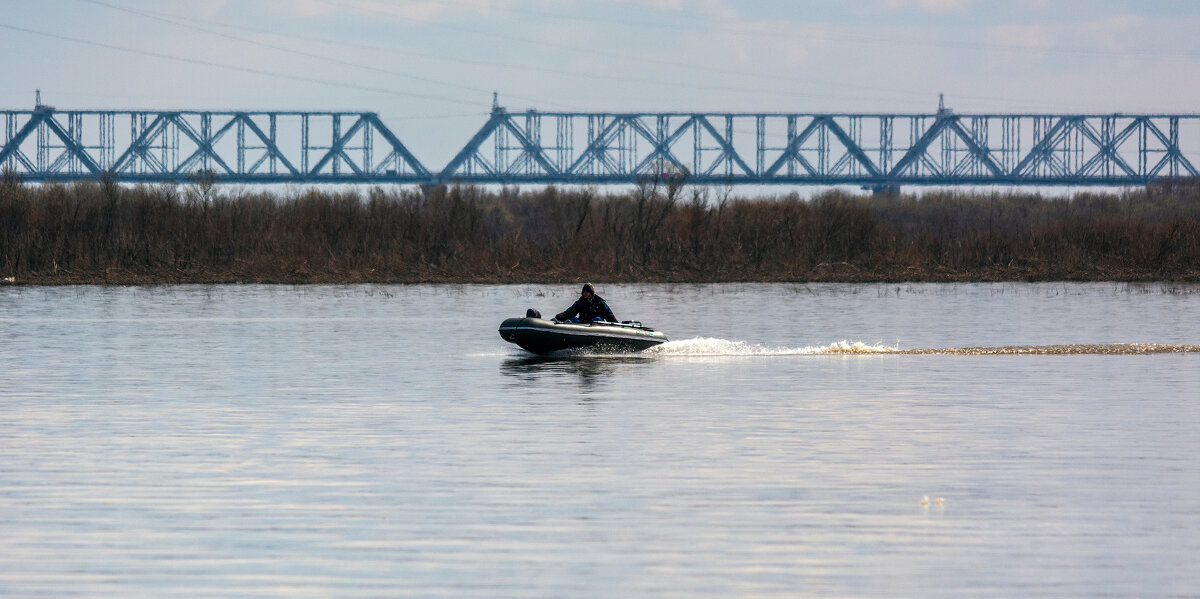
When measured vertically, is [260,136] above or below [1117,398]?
above

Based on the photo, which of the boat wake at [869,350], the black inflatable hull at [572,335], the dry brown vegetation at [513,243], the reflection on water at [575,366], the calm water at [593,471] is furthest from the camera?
the dry brown vegetation at [513,243]

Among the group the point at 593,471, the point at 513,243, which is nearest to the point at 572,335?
the point at 593,471

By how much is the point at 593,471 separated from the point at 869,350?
16587mm

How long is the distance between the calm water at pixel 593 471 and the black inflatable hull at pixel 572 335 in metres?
0.36

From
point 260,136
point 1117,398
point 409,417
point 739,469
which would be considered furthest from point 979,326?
point 260,136

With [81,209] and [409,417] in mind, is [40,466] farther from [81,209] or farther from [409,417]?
[81,209]

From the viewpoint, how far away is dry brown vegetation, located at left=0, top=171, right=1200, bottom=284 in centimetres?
5966

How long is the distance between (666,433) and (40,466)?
21.2ft

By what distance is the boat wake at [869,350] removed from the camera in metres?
31.9

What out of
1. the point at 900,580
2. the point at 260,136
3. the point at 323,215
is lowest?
the point at 900,580

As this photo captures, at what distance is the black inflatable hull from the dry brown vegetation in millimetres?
28916

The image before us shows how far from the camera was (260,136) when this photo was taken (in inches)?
6604

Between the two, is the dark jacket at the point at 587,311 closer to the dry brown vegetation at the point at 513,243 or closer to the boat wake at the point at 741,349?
the boat wake at the point at 741,349

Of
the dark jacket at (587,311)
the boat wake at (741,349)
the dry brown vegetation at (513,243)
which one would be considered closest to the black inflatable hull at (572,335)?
the dark jacket at (587,311)
